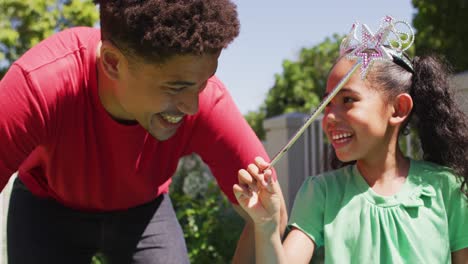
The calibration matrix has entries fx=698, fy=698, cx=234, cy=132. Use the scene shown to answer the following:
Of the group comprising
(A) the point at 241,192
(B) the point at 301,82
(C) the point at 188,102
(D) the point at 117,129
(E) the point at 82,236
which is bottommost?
(B) the point at 301,82

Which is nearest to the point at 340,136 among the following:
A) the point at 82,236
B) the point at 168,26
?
the point at 168,26

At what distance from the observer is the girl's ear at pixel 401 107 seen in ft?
7.39

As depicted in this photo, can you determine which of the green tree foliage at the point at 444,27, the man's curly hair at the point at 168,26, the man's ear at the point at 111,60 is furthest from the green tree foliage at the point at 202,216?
the man's curly hair at the point at 168,26

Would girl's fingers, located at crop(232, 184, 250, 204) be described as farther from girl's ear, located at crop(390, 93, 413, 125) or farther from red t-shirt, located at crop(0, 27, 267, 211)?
girl's ear, located at crop(390, 93, 413, 125)

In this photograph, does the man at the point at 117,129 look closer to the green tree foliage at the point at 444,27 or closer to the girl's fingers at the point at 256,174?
the girl's fingers at the point at 256,174

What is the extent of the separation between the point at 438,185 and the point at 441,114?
266 millimetres

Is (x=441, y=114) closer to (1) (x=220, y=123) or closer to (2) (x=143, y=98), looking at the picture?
(1) (x=220, y=123)

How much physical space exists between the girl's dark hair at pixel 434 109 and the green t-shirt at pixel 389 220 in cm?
10

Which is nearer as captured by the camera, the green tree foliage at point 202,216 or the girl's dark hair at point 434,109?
the girl's dark hair at point 434,109

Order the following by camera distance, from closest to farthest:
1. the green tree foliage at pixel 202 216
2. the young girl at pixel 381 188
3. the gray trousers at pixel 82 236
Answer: the young girl at pixel 381 188 < the gray trousers at pixel 82 236 < the green tree foliage at pixel 202 216

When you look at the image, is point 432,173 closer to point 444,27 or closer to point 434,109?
point 434,109

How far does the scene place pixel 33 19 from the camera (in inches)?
235

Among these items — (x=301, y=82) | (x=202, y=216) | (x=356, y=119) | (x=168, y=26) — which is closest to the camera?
(x=168, y=26)

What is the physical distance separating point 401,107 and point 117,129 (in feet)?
3.00
